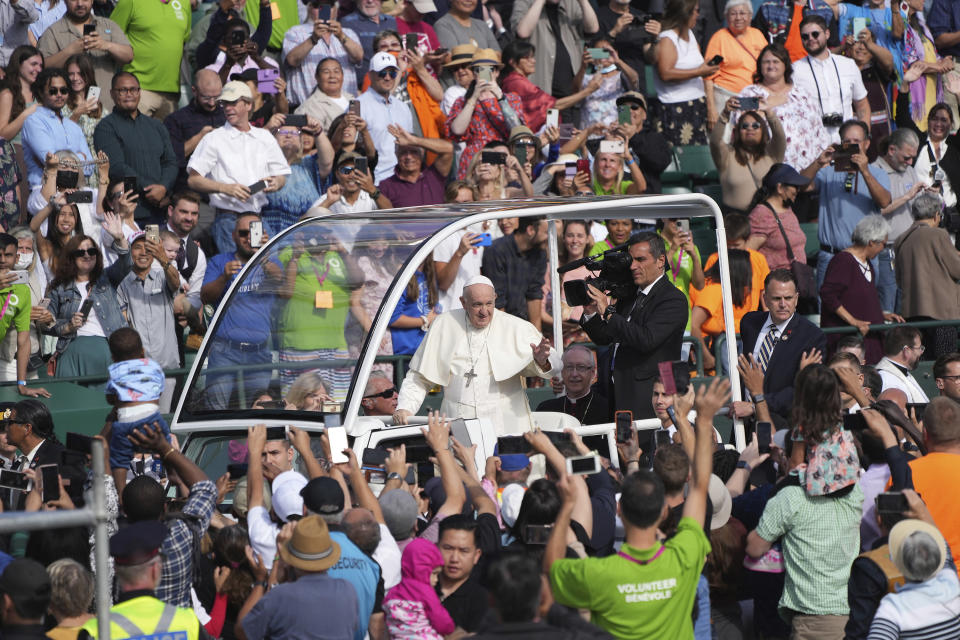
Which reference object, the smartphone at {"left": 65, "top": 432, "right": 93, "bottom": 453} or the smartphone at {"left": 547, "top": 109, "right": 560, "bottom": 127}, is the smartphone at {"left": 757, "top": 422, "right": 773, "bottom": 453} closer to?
the smartphone at {"left": 65, "top": 432, "right": 93, "bottom": 453}

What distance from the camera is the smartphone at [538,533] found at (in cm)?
602

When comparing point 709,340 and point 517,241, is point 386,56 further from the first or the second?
point 709,340

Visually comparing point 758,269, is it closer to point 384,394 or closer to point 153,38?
point 384,394

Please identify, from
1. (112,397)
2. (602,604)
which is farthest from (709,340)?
(602,604)

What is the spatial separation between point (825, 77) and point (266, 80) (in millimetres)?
5481

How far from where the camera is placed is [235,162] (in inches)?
473

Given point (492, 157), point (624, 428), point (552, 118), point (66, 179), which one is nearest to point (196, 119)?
point (66, 179)

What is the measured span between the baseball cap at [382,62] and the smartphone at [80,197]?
120 inches

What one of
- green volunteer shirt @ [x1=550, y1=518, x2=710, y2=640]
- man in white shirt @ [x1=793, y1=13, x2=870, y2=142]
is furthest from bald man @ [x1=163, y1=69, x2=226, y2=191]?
green volunteer shirt @ [x1=550, y1=518, x2=710, y2=640]

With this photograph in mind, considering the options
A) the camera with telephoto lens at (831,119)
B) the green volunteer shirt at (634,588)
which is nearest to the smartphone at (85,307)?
the green volunteer shirt at (634,588)

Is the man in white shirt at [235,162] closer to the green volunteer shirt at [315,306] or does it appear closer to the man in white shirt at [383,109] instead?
the man in white shirt at [383,109]

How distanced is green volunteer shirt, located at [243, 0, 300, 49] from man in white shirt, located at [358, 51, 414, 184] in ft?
4.19

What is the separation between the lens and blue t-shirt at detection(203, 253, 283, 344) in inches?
332

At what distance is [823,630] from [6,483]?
3.70 metres
